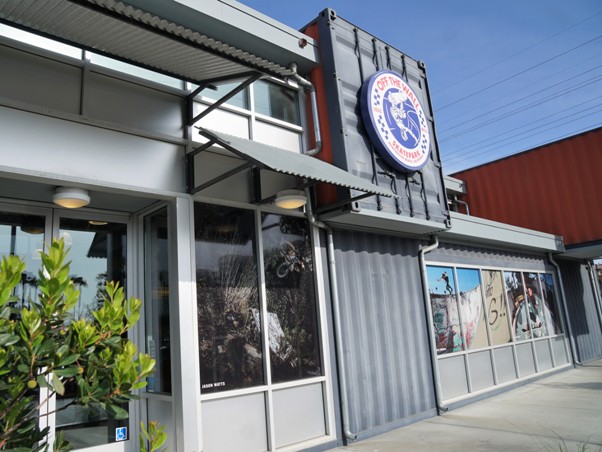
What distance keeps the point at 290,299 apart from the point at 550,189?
28.7 ft

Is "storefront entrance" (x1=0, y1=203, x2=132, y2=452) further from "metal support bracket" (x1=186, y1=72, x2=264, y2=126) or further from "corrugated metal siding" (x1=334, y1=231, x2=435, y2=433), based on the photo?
"corrugated metal siding" (x1=334, y1=231, x2=435, y2=433)

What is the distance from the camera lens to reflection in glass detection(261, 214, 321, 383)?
551cm

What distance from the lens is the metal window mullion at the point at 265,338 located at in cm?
509

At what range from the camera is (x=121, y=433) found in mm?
4883

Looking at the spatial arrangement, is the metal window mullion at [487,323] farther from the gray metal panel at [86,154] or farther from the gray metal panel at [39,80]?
the gray metal panel at [39,80]

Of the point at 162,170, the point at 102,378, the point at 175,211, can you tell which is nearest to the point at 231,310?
the point at 175,211

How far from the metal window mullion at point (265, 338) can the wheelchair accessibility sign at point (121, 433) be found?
142cm

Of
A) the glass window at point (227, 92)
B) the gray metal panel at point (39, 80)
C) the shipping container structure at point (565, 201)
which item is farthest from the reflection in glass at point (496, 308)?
the gray metal panel at point (39, 80)

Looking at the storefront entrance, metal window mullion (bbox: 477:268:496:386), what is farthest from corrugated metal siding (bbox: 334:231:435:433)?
the storefront entrance

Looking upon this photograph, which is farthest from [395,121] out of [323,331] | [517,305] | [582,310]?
[582,310]

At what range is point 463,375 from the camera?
25.9 feet

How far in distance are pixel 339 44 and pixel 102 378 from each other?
550 centimetres

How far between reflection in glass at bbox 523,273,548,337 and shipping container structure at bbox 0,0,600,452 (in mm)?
3166

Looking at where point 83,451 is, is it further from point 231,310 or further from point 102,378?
point 102,378
